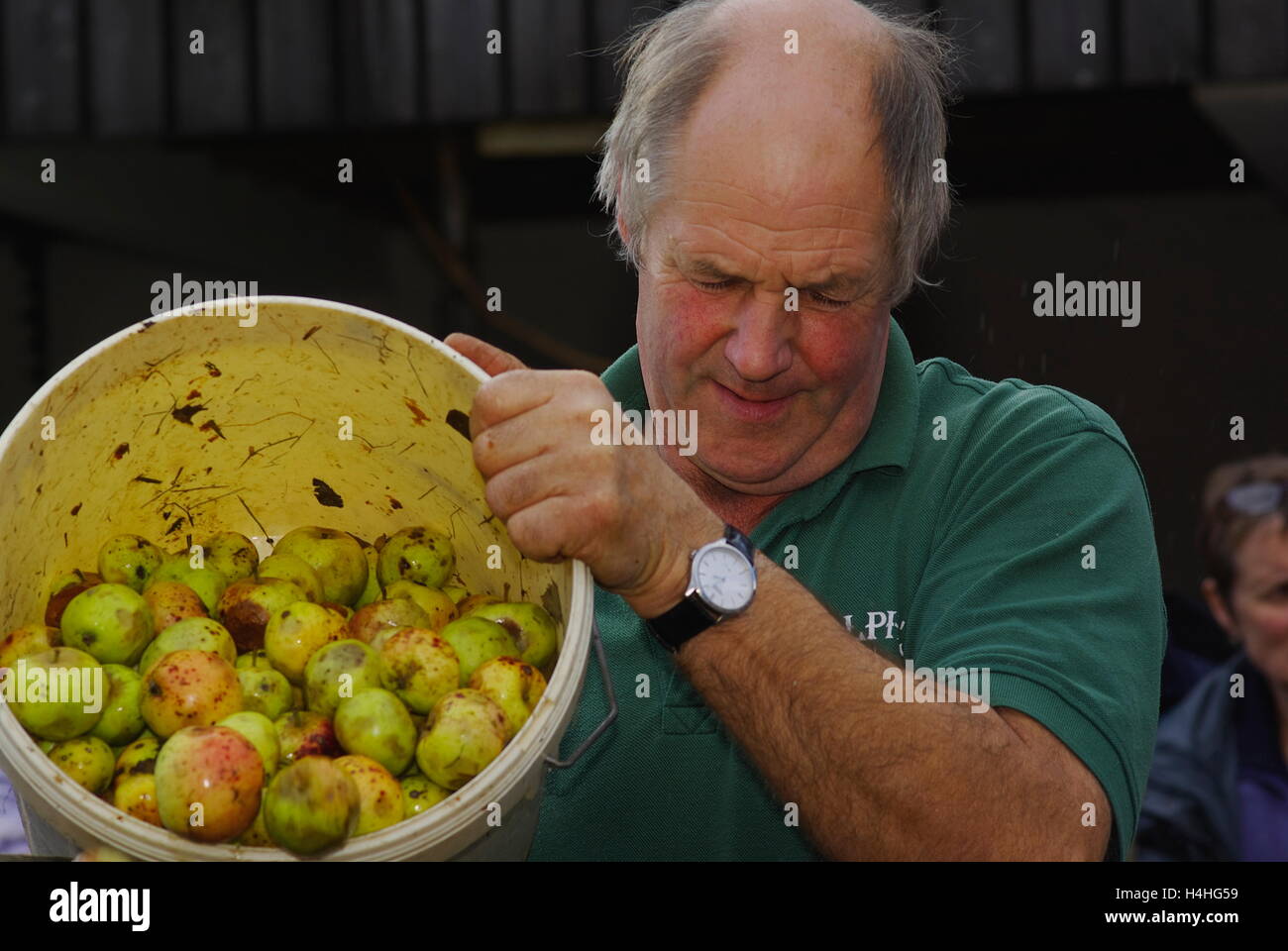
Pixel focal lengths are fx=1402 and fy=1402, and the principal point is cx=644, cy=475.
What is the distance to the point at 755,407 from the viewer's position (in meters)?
1.94

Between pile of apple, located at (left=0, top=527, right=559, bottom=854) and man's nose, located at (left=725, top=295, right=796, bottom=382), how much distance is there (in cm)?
46

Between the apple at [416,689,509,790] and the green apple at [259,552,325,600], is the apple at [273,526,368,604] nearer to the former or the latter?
the green apple at [259,552,325,600]

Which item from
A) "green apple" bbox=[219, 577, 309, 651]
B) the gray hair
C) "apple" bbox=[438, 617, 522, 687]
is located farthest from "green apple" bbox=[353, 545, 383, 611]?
the gray hair

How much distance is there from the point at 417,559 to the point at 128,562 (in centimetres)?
34

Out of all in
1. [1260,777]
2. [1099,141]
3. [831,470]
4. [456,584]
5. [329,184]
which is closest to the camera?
[456,584]

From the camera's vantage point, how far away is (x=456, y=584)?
5.94 ft

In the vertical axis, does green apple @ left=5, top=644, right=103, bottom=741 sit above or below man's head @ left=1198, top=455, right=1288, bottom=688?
above

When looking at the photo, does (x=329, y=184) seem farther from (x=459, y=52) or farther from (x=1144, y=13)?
(x=1144, y=13)

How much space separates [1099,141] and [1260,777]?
6.89 feet

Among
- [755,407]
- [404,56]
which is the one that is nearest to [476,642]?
[755,407]

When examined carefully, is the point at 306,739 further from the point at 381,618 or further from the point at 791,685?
the point at 791,685

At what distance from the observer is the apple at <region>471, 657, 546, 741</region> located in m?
1.46
